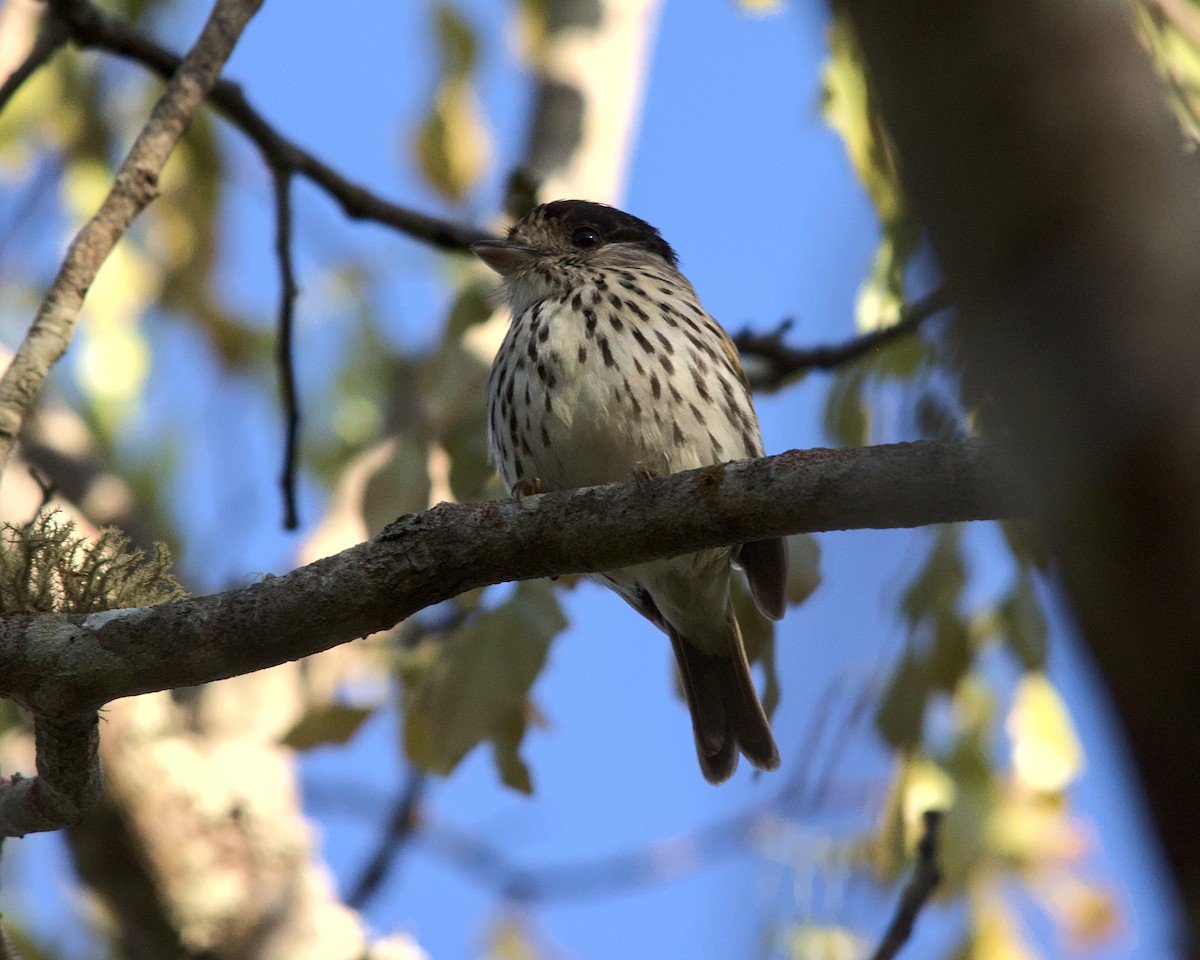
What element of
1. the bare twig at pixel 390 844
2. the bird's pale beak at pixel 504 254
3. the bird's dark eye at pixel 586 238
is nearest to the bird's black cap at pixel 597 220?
the bird's dark eye at pixel 586 238

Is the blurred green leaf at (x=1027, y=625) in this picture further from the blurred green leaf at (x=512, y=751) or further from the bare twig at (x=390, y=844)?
the bare twig at (x=390, y=844)

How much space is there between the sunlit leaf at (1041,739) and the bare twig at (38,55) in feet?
11.6

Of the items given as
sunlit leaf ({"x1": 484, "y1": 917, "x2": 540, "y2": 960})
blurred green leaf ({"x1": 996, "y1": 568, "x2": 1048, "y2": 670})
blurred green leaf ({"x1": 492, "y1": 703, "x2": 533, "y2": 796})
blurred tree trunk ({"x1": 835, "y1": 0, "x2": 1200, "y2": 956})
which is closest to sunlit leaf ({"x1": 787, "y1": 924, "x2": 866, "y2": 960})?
blurred tree trunk ({"x1": 835, "y1": 0, "x2": 1200, "y2": 956})

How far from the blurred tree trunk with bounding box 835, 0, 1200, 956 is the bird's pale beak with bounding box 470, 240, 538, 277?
4.29 meters

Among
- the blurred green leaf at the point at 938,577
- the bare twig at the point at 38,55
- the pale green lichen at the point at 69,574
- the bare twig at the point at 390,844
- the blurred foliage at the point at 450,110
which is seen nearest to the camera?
the pale green lichen at the point at 69,574

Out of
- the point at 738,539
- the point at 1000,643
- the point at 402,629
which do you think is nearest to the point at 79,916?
the point at 402,629

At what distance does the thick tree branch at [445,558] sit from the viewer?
2490 mm

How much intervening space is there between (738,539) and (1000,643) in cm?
235

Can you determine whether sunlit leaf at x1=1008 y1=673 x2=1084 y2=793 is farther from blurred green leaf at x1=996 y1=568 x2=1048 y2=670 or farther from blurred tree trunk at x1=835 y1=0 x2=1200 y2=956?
blurred tree trunk at x1=835 y1=0 x2=1200 y2=956

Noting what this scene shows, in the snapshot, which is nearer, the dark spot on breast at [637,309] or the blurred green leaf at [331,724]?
the blurred green leaf at [331,724]

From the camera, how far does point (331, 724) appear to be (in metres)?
4.26

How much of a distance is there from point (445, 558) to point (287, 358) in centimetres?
216

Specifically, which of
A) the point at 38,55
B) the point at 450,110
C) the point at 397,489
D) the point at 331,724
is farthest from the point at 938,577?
the point at 450,110

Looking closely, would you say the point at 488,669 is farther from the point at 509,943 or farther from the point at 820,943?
the point at 509,943
